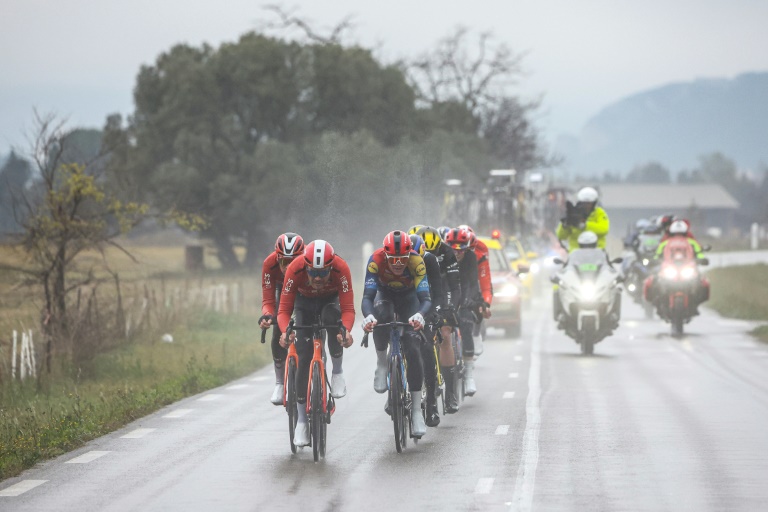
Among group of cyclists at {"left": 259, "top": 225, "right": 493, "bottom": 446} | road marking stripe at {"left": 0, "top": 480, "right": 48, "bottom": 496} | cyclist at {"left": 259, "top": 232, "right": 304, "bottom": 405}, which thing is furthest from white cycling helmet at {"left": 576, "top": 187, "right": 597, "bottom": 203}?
road marking stripe at {"left": 0, "top": 480, "right": 48, "bottom": 496}

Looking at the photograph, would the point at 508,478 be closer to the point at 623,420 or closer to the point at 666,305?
the point at 623,420

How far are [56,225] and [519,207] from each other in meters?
24.8

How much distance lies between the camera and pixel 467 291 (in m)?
17.1

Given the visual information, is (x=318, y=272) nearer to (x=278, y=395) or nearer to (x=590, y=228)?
(x=278, y=395)

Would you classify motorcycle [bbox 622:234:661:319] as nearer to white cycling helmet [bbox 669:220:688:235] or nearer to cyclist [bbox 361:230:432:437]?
white cycling helmet [bbox 669:220:688:235]

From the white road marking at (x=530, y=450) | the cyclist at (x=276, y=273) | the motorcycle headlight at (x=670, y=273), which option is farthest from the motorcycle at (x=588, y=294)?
the cyclist at (x=276, y=273)

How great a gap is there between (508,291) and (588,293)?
4.80 metres

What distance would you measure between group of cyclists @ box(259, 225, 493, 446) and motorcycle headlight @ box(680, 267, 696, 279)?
12.8 metres

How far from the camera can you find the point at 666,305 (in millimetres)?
28641

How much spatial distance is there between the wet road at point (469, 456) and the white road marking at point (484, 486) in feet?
0.05

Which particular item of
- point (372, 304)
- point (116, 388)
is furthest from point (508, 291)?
point (372, 304)

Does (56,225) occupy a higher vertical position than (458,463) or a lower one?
higher

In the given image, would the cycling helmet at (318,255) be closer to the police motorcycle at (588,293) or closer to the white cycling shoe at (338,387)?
the white cycling shoe at (338,387)

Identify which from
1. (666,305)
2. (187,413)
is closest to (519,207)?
(666,305)
